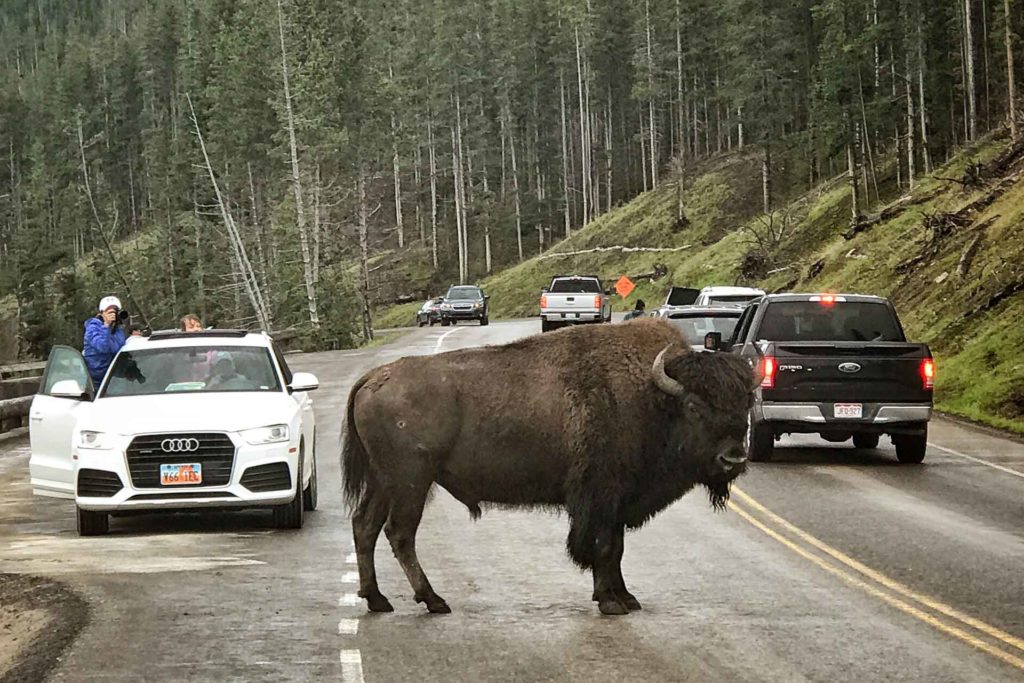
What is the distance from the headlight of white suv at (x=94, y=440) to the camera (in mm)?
13109

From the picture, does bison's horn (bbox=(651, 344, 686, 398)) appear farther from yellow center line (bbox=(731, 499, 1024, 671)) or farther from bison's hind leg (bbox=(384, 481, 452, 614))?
yellow center line (bbox=(731, 499, 1024, 671))

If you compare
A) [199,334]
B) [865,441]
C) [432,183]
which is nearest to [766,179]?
[432,183]

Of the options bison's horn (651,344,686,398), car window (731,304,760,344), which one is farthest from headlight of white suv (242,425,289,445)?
car window (731,304,760,344)

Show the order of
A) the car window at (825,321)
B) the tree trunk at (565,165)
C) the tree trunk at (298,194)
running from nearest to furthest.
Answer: the car window at (825,321) → the tree trunk at (298,194) → the tree trunk at (565,165)

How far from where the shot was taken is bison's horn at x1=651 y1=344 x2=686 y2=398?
9.51 m

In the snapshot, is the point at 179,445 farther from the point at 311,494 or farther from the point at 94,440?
the point at 311,494

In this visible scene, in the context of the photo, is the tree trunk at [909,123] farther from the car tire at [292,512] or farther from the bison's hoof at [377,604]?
the bison's hoof at [377,604]

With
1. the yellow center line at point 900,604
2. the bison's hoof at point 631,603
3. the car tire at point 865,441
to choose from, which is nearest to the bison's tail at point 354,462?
the bison's hoof at point 631,603

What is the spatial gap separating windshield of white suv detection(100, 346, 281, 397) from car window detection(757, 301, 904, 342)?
7545 millimetres

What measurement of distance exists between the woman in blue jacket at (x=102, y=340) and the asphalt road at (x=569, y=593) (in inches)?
63.4

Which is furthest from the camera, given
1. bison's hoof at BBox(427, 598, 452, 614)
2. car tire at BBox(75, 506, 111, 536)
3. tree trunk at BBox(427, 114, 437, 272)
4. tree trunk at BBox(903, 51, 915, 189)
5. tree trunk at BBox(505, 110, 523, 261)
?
tree trunk at BBox(427, 114, 437, 272)

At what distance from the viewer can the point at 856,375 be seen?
18.2 meters

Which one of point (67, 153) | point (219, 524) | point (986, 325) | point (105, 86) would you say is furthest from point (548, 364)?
point (105, 86)

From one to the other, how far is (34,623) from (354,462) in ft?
7.60
